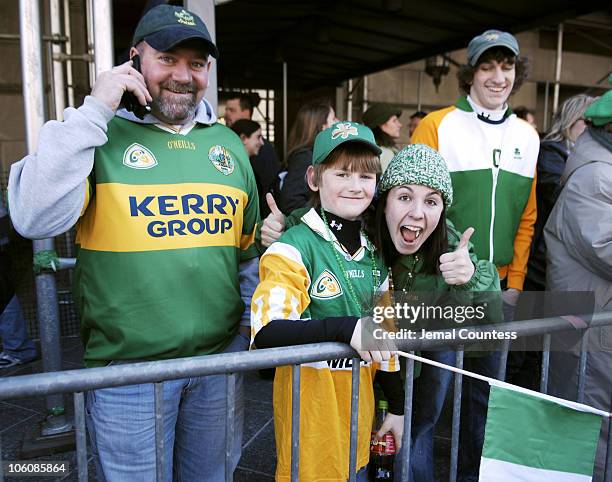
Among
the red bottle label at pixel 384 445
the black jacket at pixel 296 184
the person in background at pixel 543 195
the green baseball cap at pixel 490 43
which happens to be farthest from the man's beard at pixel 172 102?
the person in background at pixel 543 195

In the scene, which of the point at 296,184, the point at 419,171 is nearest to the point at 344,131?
the point at 419,171

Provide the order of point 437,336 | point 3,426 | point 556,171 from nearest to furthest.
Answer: point 437,336
point 556,171
point 3,426

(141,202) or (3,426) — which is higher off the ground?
(141,202)

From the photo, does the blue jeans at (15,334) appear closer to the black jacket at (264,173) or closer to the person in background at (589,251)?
the black jacket at (264,173)

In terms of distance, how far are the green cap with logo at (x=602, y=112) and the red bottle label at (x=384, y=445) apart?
5.42 feet

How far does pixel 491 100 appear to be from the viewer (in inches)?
101

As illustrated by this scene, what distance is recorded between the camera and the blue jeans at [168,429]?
1674 millimetres

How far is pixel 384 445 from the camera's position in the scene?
1.81 meters

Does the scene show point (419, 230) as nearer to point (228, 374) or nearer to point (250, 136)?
point (228, 374)

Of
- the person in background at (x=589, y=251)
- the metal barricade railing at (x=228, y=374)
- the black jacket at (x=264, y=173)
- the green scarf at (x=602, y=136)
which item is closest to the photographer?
the metal barricade railing at (x=228, y=374)

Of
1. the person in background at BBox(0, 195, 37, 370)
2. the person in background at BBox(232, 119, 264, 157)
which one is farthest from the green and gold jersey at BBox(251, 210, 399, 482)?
the person in background at BBox(0, 195, 37, 370)

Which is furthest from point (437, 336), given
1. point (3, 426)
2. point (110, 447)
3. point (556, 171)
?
point (3, 426)

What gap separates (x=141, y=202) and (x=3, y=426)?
2.56 metres

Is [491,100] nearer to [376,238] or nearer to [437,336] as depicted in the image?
[376,238]
